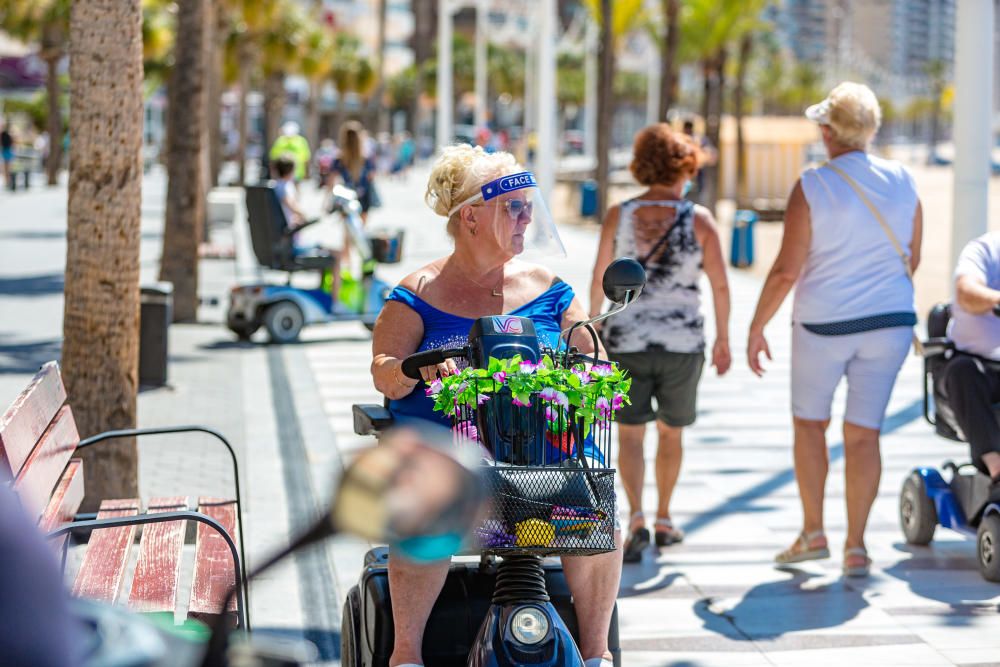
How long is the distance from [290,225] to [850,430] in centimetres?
847

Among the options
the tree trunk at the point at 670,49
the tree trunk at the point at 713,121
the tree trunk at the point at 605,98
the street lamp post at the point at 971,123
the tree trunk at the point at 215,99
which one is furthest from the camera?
the tree trunk at the point at 713,121

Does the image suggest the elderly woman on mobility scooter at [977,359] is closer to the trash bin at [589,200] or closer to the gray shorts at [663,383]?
the gray shorts at [663,383]

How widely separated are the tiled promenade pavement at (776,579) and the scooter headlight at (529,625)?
1572 millimetres

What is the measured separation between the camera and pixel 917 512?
21.4ft

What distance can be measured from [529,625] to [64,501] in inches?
81.6

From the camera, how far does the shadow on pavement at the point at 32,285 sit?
16.6 meters

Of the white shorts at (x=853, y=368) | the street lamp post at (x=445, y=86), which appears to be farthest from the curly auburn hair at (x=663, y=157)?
the street lamp post at (x=445, y=86)

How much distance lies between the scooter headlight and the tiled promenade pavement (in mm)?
1572

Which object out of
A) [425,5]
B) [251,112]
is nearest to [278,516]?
[425,5]

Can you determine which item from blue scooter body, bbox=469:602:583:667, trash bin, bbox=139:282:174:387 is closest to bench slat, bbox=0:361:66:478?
blue scooter body, bbox=469:602:583:667

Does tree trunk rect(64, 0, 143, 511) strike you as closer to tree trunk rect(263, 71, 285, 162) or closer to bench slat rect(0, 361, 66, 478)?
bench slat rect(0, 361, 66, 478)

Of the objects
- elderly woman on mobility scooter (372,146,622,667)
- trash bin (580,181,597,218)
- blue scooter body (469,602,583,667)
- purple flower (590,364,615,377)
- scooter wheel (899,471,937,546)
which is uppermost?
trash bin (580,181,597,218)

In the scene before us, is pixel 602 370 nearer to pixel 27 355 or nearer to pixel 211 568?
pixel 211 568

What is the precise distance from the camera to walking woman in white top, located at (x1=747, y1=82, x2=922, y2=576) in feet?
19.5
